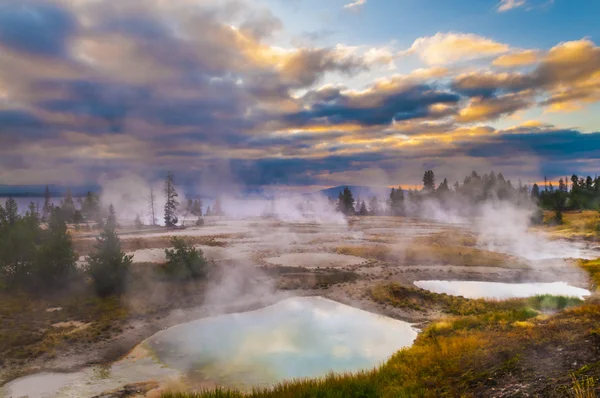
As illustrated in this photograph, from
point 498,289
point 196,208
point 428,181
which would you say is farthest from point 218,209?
point 498,289

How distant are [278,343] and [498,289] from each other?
22130 millimetres

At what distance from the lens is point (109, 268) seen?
93.6 ft

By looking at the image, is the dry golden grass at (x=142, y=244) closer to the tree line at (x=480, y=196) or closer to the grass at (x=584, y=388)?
the grass at (x=584, y=388)

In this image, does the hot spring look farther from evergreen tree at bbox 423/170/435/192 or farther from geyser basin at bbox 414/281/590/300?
evergreen tree at bbox 423/170/435/192

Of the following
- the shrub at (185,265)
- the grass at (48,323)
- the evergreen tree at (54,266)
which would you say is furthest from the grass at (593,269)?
the evergreen tree at (54,266)

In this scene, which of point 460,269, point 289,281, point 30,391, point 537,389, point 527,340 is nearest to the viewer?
point 537,389

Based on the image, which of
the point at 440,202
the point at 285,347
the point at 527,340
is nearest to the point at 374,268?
the point at 285,347

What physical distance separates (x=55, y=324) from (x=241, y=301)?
37.6 ft

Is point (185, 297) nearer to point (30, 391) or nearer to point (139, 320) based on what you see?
point (139, 320)

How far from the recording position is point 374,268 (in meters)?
39.1

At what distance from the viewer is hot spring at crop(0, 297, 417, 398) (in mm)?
14398

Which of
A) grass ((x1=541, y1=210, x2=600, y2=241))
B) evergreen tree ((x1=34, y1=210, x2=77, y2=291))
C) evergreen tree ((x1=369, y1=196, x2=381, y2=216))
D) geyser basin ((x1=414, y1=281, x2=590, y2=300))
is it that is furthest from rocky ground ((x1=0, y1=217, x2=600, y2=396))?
evergreen tree ((x1=369, y1=196, x2=381, y2=216))

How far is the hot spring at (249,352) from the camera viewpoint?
14.4 meters

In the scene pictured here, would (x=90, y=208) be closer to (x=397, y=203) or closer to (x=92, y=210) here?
(x=92, y=210)
